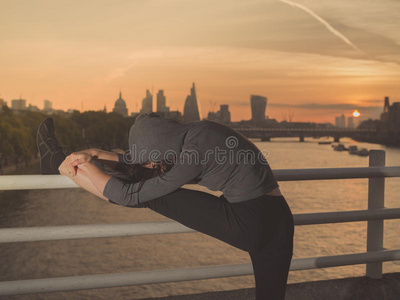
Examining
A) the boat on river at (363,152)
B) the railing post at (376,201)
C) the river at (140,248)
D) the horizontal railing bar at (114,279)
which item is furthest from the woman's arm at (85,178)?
the boat on river at (363,152)

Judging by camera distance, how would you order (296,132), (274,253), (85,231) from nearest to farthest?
1. (274,253)
2. (85,231)
3. (296,132)

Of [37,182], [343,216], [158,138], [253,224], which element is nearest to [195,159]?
[158,138]

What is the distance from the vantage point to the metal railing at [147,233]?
103 inches

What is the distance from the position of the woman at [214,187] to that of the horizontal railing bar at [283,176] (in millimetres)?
402

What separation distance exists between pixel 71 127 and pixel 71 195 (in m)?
16.2

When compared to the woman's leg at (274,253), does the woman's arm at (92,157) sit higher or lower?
higher

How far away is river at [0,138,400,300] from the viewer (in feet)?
158

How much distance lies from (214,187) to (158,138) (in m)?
0.34

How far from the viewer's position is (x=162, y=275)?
2.80m

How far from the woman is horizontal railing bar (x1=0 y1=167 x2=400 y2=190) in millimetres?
402

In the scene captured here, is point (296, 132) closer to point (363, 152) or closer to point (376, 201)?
point (363, 152)

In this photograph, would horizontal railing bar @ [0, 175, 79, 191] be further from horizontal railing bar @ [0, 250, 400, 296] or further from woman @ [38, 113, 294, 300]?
horizontal railing bar @ [0, 250, 400, 296]

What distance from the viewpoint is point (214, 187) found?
2.08 m

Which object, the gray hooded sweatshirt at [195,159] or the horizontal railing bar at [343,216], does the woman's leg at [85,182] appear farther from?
the horizontal railing bar at [343,216]
